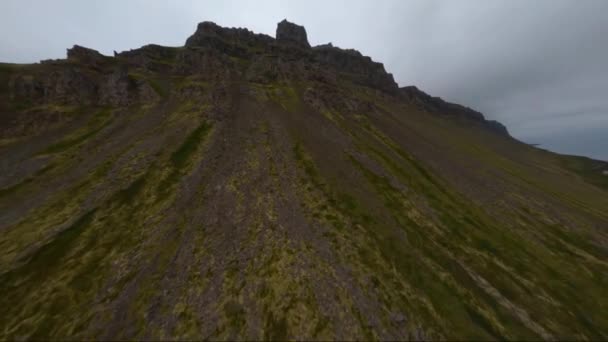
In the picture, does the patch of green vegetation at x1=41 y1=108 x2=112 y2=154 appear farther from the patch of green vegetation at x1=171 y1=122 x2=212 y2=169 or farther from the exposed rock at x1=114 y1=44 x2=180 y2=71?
the exposed rock at x1=114 y1=44 x2=180 y2=71

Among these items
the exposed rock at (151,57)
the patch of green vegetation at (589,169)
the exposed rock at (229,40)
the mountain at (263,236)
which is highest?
the exposed rock at (229,40)

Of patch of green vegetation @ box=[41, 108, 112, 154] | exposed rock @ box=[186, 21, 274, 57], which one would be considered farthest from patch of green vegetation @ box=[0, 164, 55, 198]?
exposed rock @ box=[186, 21, 274, 57]

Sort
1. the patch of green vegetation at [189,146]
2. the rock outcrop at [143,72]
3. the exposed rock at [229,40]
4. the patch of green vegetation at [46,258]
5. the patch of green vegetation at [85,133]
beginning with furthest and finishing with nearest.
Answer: the exposed rock at [229,40] → the rock outcrop at [143,72] → the patch of green vegetation at [85,133] → the patch of green vegetation at [189,146] → the patch of green vegetation at [46,258]

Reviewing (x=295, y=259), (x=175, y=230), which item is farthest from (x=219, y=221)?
(x=295, y=259)

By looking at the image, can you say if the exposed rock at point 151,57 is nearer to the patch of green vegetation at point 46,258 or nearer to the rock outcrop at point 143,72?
the rock outcrop at point 143,72

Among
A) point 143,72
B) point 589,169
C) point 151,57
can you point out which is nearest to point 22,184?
point 143,72

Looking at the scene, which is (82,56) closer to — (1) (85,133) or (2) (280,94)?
(1) (85,133)

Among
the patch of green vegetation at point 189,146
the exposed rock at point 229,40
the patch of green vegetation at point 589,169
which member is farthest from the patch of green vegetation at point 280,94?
the patch of green vegetation at point 589,169

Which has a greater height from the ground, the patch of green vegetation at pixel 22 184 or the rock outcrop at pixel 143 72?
the rock outcrop at pixel 143 72
